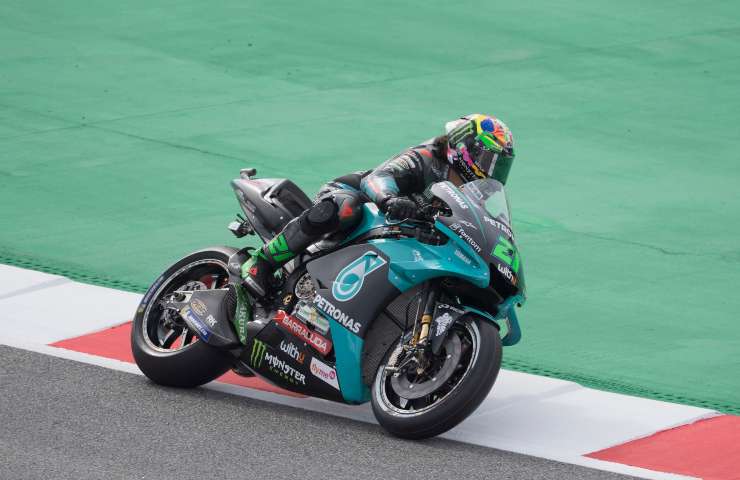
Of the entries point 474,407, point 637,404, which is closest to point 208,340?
point 474,407

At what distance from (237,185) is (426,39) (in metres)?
8.91

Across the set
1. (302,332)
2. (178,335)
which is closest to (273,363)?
(302,332)

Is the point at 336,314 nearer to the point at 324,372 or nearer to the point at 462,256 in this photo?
the point at 324,372

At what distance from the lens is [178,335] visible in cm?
830

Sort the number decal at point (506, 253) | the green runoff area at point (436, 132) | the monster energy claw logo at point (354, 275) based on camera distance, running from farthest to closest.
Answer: the green runoff area at point (436, 132) < the monster energy claw logo at point (354, 275) < the number decal at point (506, 253)

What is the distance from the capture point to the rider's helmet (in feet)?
25.1

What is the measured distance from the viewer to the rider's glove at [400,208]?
286 inches

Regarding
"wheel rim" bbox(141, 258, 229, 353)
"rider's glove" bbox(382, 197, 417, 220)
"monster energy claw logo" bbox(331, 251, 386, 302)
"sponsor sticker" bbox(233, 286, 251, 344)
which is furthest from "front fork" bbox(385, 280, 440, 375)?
"wheel rim" bbox(141, 258, 229, 353)

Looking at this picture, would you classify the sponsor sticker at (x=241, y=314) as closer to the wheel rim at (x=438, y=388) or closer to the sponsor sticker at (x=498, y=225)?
the wheel rim at (x=438, y=388)

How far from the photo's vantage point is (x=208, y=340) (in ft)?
26.0

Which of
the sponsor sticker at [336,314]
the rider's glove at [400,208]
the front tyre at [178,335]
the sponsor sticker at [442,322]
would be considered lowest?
the front tyre at [178,335]

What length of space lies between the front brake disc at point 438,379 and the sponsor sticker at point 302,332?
0.49 m

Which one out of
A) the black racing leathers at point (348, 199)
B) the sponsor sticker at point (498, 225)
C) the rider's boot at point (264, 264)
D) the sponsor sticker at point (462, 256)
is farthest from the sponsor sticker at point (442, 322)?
the rider's boot at point (264, 264)

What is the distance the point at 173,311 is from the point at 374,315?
4.51 feet
